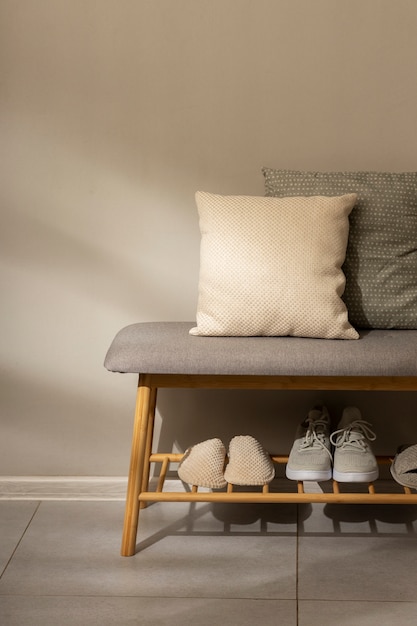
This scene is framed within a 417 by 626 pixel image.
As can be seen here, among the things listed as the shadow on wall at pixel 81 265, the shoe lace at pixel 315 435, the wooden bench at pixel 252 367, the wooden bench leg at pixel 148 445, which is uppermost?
the shadow on wall at pixel 81 265

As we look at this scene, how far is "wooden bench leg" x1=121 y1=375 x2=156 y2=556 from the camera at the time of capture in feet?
7.38

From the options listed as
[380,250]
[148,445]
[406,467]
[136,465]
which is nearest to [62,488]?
[148,445]

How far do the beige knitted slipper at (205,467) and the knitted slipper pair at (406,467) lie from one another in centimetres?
47

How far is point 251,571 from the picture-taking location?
219cm

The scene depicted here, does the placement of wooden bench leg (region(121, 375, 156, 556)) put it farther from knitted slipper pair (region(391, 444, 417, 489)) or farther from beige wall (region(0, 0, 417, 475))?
knitted slipper pair (region(391, 444, 417, 489))

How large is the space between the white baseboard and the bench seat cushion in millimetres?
670

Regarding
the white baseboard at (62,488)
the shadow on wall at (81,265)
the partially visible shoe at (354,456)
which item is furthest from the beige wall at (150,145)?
the partially visible shoe at (354,456)

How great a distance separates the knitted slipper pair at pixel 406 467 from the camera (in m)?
2.29

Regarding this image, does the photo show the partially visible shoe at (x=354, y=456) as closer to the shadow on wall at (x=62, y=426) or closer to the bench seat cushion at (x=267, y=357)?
the bench seat cushion at (x=267, y=357)

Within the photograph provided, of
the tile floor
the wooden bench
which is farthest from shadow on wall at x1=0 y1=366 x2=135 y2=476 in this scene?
the wooden bench

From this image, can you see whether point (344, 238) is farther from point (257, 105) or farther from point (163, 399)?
point (163, 399)

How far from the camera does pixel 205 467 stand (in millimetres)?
2293

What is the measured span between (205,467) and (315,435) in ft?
1.05

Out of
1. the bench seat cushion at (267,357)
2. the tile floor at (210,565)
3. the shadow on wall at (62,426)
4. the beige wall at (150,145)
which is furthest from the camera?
the shadow on wall at (62,426)
